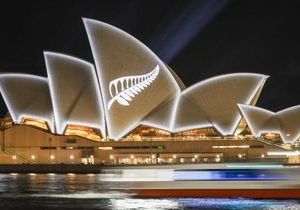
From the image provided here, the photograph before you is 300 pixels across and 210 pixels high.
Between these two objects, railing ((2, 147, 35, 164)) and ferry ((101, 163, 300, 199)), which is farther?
railing ((2, 147, 35, 164))

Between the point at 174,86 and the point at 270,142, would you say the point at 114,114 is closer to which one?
the point at 174,86

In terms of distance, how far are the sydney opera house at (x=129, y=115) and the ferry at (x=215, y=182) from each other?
25.1m

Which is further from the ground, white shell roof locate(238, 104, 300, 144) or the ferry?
white shell roof locate(238, 104, 300, 144)

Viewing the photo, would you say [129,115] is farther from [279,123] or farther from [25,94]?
[279,123]

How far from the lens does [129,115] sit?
56.1 m

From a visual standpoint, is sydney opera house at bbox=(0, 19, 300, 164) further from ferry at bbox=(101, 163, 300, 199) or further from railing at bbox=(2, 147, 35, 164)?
ferry at bbox=(101, 163, 300, 199)

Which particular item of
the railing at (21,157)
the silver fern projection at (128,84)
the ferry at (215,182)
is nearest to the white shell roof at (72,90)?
the silver fern projection at (128,84)

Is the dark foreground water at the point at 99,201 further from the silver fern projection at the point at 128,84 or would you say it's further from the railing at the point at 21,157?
the railing at the point at 21,157

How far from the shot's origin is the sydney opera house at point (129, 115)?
53156 millimetres

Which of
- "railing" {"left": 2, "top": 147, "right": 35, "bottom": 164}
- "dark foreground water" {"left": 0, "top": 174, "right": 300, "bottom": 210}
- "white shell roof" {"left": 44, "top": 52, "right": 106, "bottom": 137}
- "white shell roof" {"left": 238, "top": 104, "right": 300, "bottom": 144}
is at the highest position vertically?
"white shell roof" {"left": 44, "top": 52, "right": 106, "bottom": 137}

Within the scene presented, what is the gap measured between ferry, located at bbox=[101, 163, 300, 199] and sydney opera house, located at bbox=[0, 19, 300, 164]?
82.2 ft

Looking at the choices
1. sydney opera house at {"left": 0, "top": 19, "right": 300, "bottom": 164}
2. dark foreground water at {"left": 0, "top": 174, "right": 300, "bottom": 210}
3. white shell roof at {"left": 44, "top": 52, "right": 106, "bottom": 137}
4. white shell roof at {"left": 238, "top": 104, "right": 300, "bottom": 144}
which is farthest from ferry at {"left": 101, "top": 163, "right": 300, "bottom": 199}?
white shell roof at {"left": 238, "top": 104, "right": 300, "bottom": 144}

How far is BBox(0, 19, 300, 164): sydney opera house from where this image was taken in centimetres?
5316

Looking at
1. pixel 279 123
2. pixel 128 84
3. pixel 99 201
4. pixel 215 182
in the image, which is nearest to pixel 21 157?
pixel 128 84
